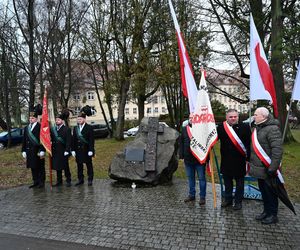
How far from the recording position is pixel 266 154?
206 inches

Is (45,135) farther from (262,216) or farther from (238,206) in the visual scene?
(262,216)

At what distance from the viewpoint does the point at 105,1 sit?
22.5m

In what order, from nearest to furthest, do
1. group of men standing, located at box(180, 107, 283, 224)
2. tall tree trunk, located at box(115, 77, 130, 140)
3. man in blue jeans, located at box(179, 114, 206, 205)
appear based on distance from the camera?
group of men standing, located at box(180, 107, 283, 224)
man in blue jeans, located at box(179, 114, 206, 205)
tall tree trunk, located at box(115, 77, 130, 140)

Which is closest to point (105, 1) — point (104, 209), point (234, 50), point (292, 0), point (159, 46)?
point (159, 46)

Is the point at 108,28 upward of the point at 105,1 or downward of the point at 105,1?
downward

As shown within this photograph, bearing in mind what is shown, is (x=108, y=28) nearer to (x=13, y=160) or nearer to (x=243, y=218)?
(x=13, y=160)

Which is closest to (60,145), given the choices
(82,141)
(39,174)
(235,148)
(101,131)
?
(82,141)

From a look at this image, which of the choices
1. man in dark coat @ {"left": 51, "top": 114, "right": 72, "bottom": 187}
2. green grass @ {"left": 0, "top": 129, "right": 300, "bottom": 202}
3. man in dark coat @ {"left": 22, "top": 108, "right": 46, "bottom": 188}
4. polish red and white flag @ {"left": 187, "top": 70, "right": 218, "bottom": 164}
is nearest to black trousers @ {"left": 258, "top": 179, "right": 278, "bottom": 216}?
polish red and white flag @ {"left": 187, "top": 70, "right": 218, "bottom": 164}

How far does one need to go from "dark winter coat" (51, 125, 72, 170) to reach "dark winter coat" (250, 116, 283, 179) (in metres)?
4.82

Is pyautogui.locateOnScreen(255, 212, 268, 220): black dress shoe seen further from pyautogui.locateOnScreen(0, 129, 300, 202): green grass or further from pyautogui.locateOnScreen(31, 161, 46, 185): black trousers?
pyautogui.locateOnScreen(31, 161, 46, 185): black trousers

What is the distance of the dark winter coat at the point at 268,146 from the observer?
5.05 metres

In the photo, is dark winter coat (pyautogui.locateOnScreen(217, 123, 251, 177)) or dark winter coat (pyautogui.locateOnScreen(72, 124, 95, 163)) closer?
dark winter coat (pyautogui.locateOnScreen(217, 123, 251, 177))

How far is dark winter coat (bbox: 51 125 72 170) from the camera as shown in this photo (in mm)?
8359

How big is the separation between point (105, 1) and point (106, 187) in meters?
17.6
